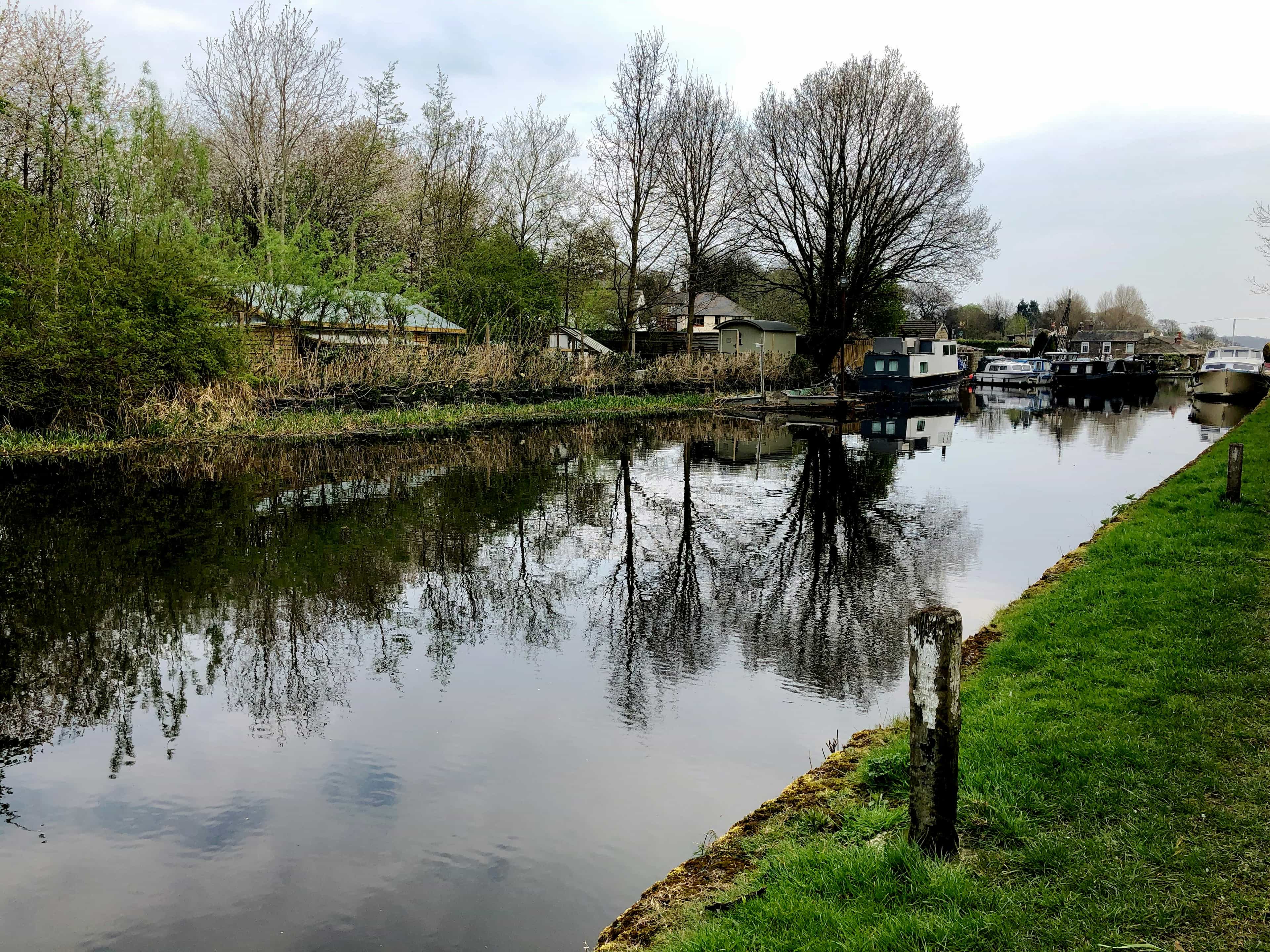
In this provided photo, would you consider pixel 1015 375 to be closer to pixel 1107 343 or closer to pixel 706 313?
pixel 706 313

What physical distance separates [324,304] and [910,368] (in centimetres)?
2600

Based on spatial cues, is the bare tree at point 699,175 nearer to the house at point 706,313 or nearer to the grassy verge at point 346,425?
the grassy verge at point 346,425

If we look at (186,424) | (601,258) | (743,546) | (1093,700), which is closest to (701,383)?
(601,258)

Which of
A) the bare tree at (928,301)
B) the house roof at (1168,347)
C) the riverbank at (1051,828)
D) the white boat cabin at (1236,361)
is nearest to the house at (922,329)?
the bare tree at (928,301)

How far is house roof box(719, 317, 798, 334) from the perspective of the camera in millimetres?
45219

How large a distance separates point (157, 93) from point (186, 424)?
1763 cm

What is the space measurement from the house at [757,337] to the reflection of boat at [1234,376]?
21.6 meters

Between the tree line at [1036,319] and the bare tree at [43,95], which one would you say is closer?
the bare tree at [43,95]

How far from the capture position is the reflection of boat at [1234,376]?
4175 cm

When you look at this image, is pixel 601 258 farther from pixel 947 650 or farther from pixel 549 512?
pixel 947 650

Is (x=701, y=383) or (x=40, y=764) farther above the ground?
→ (x=701, y=383)

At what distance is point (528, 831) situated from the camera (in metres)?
4.80

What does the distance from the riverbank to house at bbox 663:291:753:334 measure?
2415 inches

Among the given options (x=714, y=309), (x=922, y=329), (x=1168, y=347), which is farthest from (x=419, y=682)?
(x=1168, y=347)
